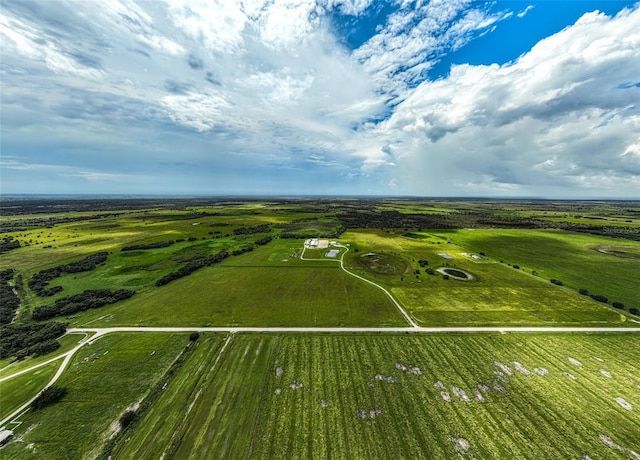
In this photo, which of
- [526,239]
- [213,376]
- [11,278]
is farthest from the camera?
[526,239]

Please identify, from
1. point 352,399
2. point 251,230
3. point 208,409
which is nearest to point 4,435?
point 208,409

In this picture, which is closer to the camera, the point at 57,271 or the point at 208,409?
the point at 208,409

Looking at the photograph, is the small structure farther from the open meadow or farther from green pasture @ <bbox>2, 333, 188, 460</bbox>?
the open meadow

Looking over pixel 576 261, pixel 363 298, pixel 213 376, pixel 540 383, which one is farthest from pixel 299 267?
pixel 576 261

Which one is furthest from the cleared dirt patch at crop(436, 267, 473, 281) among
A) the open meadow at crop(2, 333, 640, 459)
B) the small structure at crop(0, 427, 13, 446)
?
the small structure at crop(0, 427, 13, 446)

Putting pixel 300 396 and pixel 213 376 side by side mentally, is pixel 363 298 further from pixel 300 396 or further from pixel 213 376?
pixel 213 376

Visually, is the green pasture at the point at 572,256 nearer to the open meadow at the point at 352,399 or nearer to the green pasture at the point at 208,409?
the open meadow at the point at 352,399

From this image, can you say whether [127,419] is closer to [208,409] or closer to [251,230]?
[208,409]
